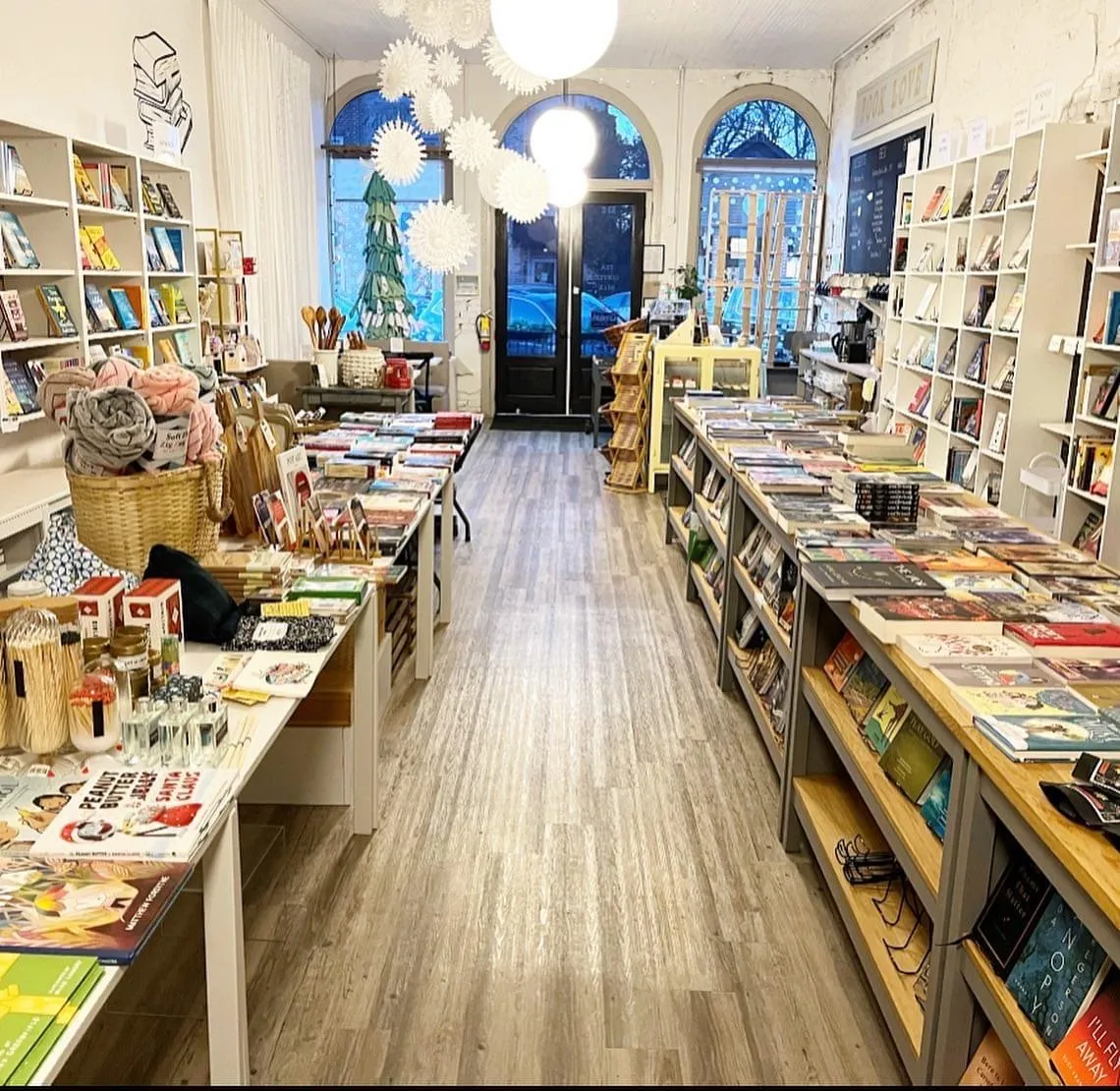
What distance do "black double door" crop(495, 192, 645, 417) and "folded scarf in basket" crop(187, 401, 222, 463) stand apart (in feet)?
30.6

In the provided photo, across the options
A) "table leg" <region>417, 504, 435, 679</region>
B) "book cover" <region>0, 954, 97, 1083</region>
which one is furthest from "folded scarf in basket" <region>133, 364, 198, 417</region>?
"table leg" <region>417, 504, 435, 679</region>

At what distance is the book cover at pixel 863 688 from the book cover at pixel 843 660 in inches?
0.9

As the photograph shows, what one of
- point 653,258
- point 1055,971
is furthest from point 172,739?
point 653,258

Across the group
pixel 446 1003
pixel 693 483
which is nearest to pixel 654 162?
pixel 693 483

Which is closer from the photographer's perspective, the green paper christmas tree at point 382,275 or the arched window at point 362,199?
the green paper christmas tree at point 382,275

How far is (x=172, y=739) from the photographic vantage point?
183 centimetres

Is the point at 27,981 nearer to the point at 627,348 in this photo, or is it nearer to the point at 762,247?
the point at 627,348

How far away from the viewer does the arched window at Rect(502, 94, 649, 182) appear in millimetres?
11156

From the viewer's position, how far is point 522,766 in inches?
142

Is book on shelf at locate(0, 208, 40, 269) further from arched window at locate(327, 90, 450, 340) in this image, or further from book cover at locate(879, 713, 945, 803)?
arched window at locate(327, 90, 450, 340)

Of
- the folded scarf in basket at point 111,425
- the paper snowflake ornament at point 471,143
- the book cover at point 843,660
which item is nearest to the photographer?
the folded scarf in basket at point 111,425

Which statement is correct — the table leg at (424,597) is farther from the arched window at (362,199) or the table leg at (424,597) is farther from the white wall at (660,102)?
the white wall at (660,102)

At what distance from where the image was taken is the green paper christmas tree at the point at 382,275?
1025cm

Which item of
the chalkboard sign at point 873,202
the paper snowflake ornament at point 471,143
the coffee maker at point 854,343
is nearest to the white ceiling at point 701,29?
the chalkboard sign at point 873,202
